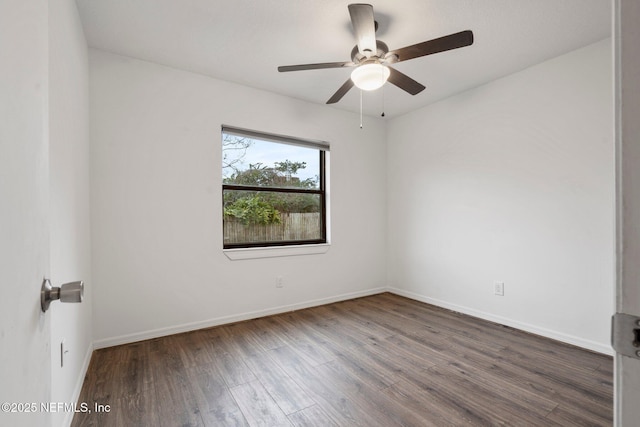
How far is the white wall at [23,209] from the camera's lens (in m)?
0.47

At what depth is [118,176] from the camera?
2449 millimetres

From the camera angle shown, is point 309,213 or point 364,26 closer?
point 364,26

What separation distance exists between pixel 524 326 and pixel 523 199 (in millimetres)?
1183

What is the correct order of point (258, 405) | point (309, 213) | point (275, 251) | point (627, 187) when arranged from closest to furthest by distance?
point (627, 187) < point (258, 405) < point (275, 251) < point (309, 213)

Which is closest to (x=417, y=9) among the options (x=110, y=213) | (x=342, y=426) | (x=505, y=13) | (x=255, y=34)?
(x=505, y=13)

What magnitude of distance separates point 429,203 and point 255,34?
2596 mm

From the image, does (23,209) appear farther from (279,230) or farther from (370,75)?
(279,230)

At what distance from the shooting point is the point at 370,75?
2.03m

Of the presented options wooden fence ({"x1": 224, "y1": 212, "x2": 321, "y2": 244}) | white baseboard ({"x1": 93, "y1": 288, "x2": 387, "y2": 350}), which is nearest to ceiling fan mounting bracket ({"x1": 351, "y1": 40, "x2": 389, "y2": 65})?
wooden fence ({"x1": 224, "y1": 212, "x2": 321, "y2": 244})

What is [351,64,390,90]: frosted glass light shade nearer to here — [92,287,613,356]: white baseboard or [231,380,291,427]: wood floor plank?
[231,380,291,427]: wood floor plank

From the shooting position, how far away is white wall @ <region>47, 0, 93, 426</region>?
136 cm

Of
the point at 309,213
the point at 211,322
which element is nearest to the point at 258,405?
the point at 211,322

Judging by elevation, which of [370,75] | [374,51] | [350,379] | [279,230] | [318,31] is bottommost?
[350,379]

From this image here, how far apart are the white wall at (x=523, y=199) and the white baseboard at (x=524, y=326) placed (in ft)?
0.04
